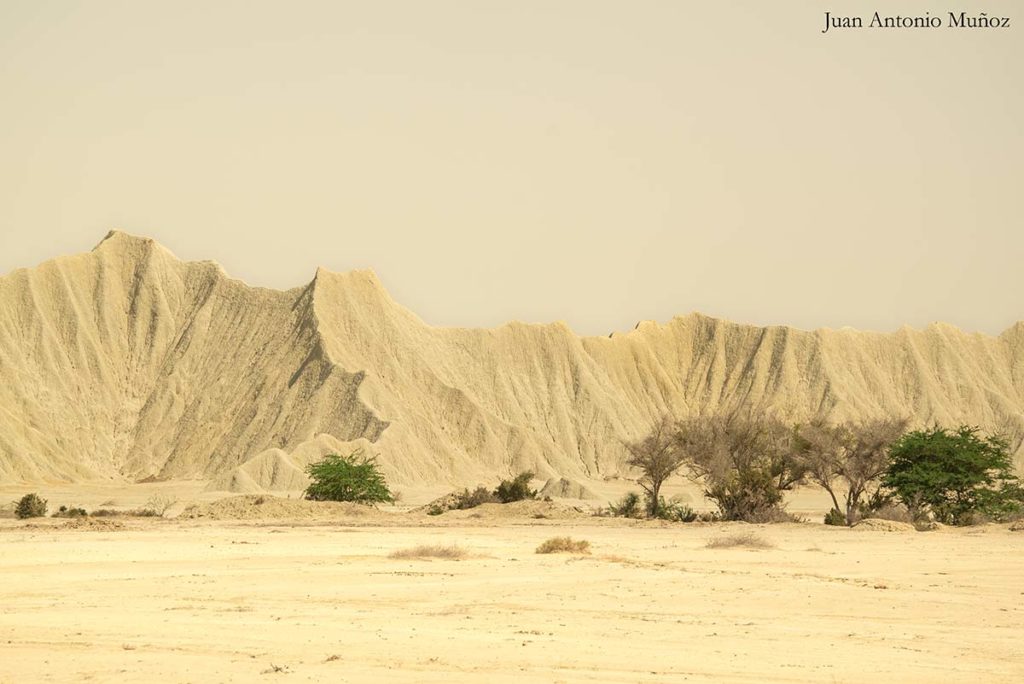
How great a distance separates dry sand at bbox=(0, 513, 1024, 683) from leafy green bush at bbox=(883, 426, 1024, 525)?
11.1 m

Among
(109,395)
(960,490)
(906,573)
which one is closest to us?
(906,573)

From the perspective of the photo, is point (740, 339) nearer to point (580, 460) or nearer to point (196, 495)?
point (580, 460)

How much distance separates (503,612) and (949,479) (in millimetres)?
29147

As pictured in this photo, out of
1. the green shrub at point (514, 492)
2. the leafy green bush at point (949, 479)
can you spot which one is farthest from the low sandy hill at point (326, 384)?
the leafy green bush at point (949, 479)

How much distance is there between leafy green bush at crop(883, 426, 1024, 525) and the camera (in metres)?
43.2

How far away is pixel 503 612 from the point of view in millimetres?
17984

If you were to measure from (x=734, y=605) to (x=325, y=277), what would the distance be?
7694cm

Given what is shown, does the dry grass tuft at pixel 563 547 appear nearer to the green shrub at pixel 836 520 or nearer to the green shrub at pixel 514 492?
the green shrub at pixel 836 520

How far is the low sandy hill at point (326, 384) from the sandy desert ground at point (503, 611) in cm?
3962

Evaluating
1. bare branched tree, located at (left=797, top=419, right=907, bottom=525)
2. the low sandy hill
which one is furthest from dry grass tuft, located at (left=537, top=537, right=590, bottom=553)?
the low sandy hill

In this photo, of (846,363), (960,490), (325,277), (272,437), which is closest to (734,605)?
(960,490)

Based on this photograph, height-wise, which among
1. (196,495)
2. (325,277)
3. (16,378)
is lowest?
(196,495)

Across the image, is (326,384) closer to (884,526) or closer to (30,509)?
(30,509)

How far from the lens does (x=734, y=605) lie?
19.0 m
